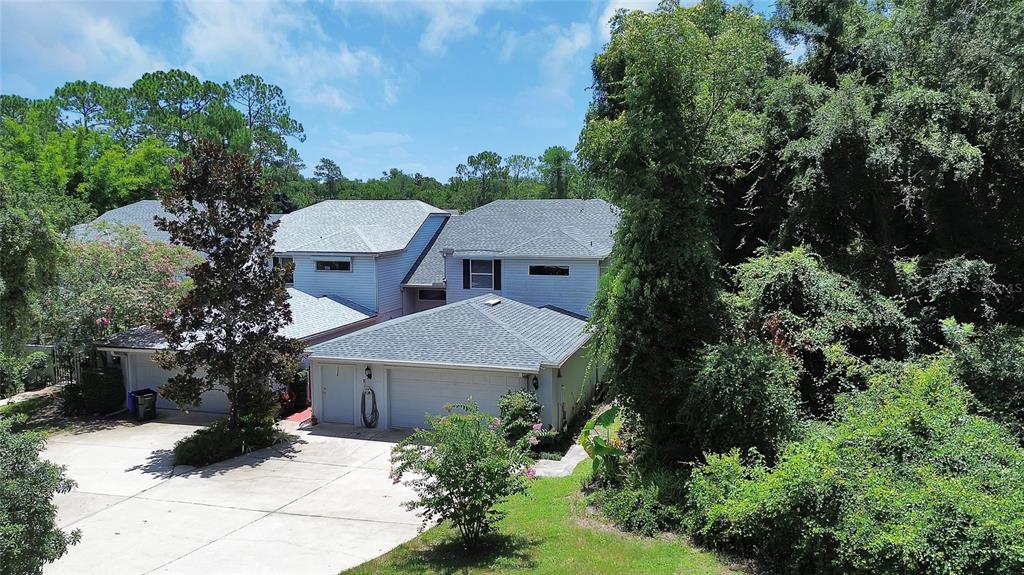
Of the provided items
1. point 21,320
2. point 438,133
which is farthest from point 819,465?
point 438,133

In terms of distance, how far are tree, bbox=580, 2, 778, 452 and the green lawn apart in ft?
8.00

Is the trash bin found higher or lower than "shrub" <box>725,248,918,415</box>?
lower

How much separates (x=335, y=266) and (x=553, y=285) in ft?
29.3

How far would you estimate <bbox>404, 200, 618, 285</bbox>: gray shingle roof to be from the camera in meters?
22.4

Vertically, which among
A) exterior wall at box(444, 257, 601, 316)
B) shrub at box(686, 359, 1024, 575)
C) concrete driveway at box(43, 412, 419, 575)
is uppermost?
exterior wall at box(444, 257, 601, 316)

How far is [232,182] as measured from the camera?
47.8ft

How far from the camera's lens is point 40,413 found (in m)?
18.8

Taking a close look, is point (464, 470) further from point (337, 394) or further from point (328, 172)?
point (328, 172)

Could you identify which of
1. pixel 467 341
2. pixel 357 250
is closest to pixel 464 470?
pixel 467 341

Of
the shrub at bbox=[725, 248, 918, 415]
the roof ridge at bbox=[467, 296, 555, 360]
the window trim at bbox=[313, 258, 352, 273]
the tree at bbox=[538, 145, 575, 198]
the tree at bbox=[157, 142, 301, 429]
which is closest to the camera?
the shrub at bbox=[725, 248, 918, 415]

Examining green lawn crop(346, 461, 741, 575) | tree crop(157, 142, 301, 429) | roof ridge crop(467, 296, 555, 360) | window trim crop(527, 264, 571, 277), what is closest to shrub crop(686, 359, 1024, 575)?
green lawn crop(346, 461, 741, 575)

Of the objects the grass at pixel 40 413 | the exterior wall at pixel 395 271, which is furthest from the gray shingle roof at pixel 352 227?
the grass at pixel 40 413

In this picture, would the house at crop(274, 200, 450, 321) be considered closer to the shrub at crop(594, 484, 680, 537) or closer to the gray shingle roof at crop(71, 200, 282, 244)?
the gray shingle roof at crop(71, 200, 282, 244)

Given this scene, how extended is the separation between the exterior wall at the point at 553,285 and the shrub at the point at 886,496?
12.1m
